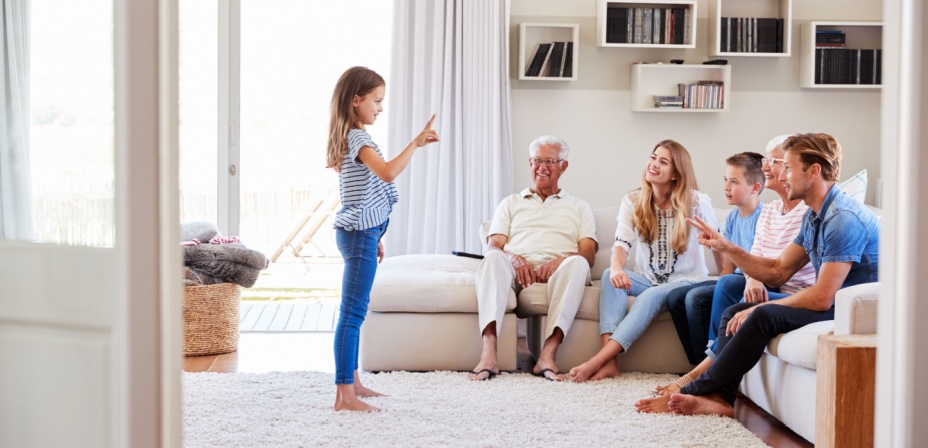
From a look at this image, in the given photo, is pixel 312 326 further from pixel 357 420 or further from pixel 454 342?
pixel 357 420

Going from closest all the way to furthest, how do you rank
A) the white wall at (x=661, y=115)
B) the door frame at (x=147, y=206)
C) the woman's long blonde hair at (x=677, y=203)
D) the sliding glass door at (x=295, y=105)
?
1. the door frame at (x=147, y=206)
2. the woman's long blonde hair at (x=677, y=203)
3. the white wall at (x=661, y=115)
4. the sliding glass door at (x=295, y=105)

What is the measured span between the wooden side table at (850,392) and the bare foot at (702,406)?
873 millimetres

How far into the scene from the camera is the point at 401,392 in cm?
364

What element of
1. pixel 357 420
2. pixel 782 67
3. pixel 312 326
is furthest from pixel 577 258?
pixel 782 67

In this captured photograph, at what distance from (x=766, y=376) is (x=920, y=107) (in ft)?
6.73

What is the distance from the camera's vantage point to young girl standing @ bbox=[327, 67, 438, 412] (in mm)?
3262

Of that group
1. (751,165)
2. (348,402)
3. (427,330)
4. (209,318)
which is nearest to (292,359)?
(209,318)

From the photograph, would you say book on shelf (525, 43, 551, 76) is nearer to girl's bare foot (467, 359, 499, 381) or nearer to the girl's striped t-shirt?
girl's bare foot (467, 359, 499, 381)

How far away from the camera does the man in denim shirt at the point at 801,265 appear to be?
308 cm

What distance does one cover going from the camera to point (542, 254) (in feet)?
14.5

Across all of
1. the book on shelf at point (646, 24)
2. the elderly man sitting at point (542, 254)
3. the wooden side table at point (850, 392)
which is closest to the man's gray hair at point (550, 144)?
the elderly man sitting at point (542, 254)

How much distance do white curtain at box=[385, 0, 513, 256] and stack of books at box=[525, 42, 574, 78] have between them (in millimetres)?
180

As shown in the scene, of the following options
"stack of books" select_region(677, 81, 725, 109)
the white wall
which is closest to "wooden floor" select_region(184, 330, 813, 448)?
the white wall

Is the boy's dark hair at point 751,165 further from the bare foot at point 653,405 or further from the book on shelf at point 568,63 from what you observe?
the book on shelf at point 568,63
